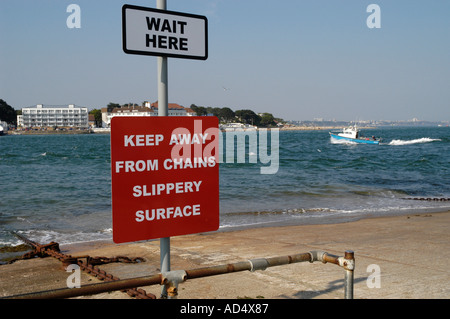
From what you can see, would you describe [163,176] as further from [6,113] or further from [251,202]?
[6,113]

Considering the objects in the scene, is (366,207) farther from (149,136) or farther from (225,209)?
(149,136)

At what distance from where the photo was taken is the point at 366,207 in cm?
1558

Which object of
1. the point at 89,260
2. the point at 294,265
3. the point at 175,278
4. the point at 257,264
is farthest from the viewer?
the point at 89,260

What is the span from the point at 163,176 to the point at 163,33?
0.97m

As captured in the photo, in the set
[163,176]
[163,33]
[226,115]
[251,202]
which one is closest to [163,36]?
[163,33]

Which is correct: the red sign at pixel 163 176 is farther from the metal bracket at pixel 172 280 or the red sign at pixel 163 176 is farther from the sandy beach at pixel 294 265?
the sandy beach at pixel 294 265

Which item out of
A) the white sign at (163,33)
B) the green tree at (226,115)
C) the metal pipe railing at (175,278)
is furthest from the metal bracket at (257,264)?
the green tree at (226,115)

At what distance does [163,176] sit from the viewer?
112 inches

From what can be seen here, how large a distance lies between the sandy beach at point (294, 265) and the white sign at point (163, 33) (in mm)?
2938

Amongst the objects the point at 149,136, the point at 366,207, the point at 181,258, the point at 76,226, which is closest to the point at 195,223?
the point at 149,136

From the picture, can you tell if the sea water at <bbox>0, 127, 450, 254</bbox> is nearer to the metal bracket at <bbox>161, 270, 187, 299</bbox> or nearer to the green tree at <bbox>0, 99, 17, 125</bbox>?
the metal bracket at <bbox>161, 270, 187, 299</bbox>

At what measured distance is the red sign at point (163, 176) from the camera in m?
2.74

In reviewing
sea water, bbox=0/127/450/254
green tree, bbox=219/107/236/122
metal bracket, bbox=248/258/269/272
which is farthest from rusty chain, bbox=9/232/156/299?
green tree, bbox=219/107/236/122
